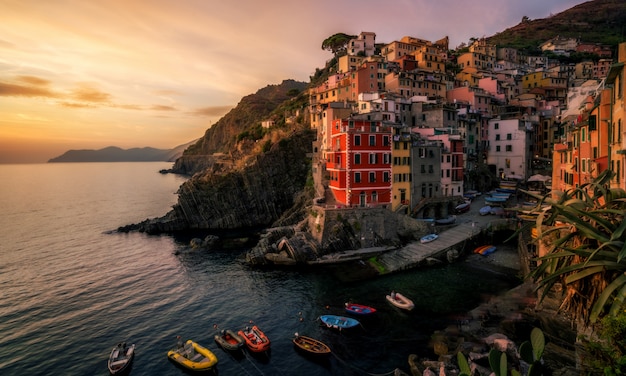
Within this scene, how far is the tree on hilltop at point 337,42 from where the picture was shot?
5886 inches

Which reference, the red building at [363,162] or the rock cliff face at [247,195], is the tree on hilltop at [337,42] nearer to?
the rock cliff face at [247,195]

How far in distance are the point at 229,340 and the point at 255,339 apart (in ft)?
9.25

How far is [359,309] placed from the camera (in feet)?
131

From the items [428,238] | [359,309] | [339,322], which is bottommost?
[339,322]

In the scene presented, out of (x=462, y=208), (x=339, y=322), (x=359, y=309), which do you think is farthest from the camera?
(x=462, y=208)

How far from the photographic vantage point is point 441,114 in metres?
79.8

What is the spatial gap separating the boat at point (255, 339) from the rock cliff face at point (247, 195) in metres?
53.2

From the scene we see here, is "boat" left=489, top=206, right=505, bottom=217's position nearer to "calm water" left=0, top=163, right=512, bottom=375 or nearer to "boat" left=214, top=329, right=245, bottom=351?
"calm water" left=0, top=163, right=512, bottom=375

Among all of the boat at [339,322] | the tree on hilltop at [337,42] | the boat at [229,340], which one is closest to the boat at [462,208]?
the boat at [339,322]

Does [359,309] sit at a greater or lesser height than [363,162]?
lesser

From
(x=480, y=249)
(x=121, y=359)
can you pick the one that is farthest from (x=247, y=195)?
(x=121, y=359)

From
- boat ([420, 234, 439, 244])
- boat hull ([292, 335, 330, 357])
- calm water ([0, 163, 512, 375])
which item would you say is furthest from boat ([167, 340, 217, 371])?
boat ([420, 234, 439, 244])

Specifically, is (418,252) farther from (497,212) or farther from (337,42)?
(337,42)

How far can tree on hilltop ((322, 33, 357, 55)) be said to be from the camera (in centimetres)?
14950
